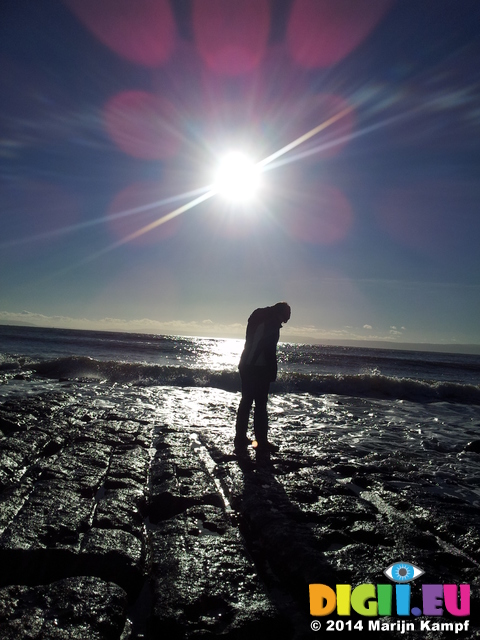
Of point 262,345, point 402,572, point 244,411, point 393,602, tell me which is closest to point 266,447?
point 244,411

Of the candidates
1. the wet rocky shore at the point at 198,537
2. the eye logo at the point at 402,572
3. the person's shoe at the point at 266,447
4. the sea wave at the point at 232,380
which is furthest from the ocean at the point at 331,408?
the eye logo at the point at 402,572

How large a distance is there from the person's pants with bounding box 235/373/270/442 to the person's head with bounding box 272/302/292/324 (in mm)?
1009

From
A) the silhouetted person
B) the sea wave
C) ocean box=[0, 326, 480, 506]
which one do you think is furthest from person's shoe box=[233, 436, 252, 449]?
the sea wave

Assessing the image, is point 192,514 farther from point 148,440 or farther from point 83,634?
point 148,440

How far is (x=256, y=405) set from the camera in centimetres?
598

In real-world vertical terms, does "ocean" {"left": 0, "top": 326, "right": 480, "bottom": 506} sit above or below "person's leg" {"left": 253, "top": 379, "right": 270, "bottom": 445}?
below

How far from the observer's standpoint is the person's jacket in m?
5.90

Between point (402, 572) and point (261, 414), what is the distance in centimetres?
345

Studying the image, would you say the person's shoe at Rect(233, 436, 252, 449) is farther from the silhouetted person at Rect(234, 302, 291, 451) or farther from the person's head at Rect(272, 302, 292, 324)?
the person's head at Rect(272, 302, 292, 324)

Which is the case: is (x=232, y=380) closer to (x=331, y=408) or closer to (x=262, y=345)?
(x=331, y=408)

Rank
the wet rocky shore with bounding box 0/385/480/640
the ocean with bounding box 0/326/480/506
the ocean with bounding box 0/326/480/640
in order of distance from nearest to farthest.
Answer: the wet rocky shore with bounding box 0/385/480/640
the ocean with bounding box 0/326/480/640
the ocean with bounding box 0/326/480/506

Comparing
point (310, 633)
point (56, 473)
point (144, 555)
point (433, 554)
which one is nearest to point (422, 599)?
point (433, 554)

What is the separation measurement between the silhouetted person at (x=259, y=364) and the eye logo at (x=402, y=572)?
3285 millimetres

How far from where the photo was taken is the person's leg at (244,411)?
5852mm
